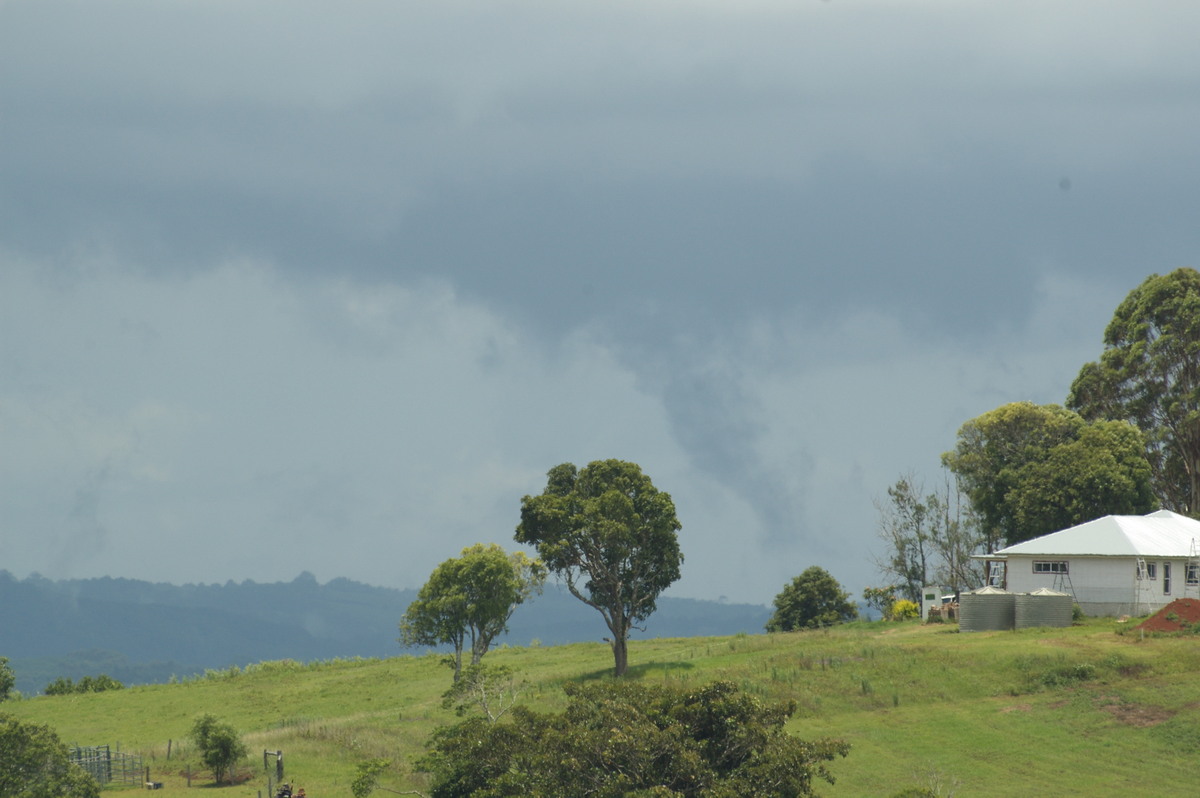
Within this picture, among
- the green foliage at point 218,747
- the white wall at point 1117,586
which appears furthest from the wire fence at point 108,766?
the white wall at point 1117,586

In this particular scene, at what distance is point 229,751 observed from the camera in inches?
2024

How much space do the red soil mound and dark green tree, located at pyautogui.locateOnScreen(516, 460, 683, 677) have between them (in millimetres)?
25322

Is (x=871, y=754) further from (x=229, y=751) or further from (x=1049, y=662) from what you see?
(x=229, y=751)

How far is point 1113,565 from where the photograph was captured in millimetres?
70812

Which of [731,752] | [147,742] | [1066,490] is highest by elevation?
[1066,490]

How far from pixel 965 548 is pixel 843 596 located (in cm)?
1093

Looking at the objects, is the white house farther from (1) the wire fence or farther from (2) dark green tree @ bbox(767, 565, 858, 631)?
(1) the wire fence

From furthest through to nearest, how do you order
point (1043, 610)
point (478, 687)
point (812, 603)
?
point (812, 603), point (1043, 610), point (478, 687)

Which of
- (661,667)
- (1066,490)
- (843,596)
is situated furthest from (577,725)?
(843,596)

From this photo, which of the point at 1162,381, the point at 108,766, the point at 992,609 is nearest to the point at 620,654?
the point at 992,609

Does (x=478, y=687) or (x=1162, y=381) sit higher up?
(x=1162, y=381)

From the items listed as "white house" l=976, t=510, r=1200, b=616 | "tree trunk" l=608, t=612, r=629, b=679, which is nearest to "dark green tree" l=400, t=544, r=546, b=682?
"tree trunk" l=608, t=612, r=629, b=679

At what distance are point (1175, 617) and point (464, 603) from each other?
1606 inches

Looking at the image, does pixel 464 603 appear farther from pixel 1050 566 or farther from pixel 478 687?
pixel 1050 566
